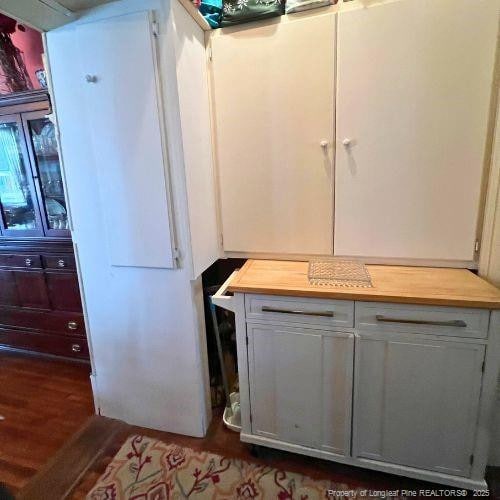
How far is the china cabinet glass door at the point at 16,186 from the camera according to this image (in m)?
2.06

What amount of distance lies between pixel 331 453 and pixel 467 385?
0.66 metres

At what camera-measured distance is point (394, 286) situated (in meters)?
1.28

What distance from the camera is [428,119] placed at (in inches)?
52.6

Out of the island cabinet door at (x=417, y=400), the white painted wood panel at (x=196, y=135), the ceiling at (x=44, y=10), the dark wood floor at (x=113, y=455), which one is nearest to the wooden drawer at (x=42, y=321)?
the dark wood floor at (x=113, y=455)

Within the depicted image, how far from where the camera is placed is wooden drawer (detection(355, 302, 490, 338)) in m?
1.15

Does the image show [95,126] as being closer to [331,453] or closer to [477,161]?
[477,161]

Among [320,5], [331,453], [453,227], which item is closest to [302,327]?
[331,453]

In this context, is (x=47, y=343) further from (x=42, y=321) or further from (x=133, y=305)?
(x=133, y=305)

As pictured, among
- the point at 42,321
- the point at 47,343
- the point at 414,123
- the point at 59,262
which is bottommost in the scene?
the point at 47,343

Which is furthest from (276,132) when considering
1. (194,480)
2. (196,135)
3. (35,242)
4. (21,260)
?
(21,260)

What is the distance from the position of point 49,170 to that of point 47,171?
0.02 metres

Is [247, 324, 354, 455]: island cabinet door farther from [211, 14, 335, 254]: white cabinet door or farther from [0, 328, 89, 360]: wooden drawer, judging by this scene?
[0, 328, 89, 360]: wooden drawer

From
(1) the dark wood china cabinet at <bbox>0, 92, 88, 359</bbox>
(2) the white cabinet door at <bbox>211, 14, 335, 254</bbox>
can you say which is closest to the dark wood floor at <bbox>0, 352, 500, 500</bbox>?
(1) the dark wood china cabinet at <bbox>0, 92, 88, 359</bbox>

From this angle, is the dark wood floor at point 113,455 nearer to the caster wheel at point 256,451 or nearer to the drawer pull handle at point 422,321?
the caster wheel at point 256,451
